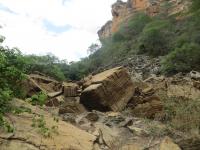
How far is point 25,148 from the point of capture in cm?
663

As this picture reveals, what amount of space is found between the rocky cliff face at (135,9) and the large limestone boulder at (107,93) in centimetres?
5307

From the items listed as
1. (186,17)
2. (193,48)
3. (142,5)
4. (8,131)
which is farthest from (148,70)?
(142,5)

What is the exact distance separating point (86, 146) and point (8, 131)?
1522 mm

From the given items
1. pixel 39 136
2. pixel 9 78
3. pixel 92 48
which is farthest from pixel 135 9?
pixel 39 136

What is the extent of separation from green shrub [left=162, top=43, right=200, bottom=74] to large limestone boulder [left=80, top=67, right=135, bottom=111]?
1358 centimetres

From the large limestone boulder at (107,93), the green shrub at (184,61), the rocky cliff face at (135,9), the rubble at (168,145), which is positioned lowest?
the rubble at (168,145)

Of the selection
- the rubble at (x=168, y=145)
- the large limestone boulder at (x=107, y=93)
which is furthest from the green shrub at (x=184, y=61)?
the rubble at (x=168, y=145)

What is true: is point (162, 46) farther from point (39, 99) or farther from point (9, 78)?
point (39, 99)

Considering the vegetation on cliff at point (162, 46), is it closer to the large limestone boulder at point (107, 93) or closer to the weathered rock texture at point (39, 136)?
the large limestone boulder at point (107, 93)

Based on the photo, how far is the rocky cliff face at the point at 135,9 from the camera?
68.1 meters

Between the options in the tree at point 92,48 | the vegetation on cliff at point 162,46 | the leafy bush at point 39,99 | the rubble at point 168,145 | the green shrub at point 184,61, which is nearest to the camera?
the rubble at point 168,145

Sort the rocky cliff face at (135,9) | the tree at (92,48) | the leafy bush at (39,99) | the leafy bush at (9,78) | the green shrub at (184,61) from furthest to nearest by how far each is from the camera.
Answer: the rocky cliff face at (135,9), the tree at (92,48), the green shrub at (184,61), the leafy bush at (39,99), the leafy bush at (9,78)

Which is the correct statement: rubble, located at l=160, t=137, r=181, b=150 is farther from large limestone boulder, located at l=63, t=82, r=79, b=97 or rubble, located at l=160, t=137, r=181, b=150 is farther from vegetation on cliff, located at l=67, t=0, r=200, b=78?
vegetation on cliff, located at l=67, t=0, r=200, b=78

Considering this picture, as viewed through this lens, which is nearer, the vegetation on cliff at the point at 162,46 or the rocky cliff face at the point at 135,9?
the vegetation on cliff at the point at 162,46
